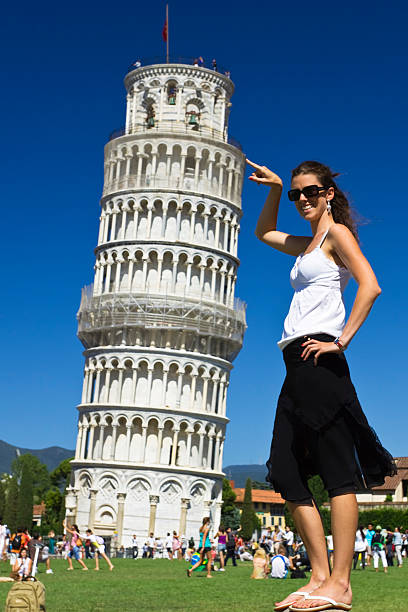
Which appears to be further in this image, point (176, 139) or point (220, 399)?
point (176, 139)

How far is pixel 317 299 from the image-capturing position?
4.69 metres

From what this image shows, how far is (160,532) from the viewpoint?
57.3 meters

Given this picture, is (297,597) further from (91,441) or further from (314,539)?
(91,441)

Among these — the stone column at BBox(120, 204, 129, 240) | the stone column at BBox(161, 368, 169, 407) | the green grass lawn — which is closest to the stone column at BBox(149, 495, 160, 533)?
the stone column at BBox(161, 368, 169, 407)

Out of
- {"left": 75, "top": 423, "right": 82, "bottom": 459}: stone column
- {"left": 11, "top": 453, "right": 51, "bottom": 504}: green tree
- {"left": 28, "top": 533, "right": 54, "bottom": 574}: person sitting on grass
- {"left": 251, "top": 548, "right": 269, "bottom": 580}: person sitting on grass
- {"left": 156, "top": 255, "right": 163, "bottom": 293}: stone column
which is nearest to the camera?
{"left": 28, "top": 533, "right": 54, "bottom": 574}: person sitting on grass

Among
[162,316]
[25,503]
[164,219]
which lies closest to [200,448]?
[162,316]

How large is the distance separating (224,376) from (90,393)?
9.80 m

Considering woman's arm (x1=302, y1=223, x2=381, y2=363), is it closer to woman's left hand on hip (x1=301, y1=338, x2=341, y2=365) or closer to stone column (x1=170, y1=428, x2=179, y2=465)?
woman's left hand on hip (x1=301, y1=338, x2=341, y2=365)

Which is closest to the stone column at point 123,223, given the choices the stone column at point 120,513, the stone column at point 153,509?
the stone column at point 120,513

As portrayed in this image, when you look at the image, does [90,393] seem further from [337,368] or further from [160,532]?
[337,368]

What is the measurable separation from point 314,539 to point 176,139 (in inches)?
2365

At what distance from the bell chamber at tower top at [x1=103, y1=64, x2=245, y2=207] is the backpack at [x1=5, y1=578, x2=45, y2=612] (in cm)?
5459

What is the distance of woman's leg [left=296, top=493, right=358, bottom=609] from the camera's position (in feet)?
14.1

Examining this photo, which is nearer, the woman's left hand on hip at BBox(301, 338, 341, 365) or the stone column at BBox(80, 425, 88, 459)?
the woman's left hand on hip at BBox(301, 338, 341, 365)
